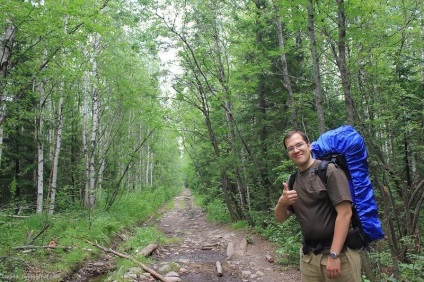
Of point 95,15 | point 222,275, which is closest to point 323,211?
point 222,275

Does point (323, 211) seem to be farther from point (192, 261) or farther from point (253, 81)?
point (253, 81)

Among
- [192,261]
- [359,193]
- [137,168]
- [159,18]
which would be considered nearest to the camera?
[359,193]

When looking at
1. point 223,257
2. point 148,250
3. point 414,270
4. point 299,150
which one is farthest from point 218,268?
point 299,150

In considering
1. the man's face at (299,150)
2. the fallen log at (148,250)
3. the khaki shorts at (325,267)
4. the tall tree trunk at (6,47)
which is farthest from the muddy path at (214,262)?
the man's face at (299,150)

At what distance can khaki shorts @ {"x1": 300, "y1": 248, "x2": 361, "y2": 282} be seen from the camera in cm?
259

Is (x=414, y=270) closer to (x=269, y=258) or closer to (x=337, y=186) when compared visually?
(x=337, y=186)

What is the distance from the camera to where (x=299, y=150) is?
113 inches

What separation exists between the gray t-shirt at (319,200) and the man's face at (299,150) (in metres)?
0.09

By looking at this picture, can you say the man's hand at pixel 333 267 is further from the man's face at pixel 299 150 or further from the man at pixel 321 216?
the man's face at pixel 299 150

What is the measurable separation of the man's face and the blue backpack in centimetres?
15

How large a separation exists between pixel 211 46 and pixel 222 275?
10.7 m

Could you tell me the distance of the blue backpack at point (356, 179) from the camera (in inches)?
102

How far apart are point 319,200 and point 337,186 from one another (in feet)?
0.74

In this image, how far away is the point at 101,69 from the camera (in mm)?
14602
